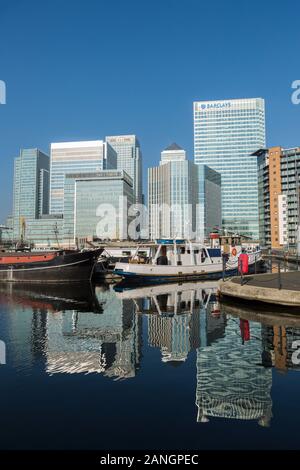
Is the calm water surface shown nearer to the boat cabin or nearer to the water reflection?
the water reflection

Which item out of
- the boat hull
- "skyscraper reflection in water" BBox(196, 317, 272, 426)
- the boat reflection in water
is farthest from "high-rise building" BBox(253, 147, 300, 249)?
"skyscraper reflection in water" BBox(196, 317, 272, 426)

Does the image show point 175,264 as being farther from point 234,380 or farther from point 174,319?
point 234,380

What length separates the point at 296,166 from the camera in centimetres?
12600

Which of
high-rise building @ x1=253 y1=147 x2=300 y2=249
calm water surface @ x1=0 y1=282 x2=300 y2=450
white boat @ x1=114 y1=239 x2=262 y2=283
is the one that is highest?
high-rise building @ x1=253 y1=147 x2=300 y2=249

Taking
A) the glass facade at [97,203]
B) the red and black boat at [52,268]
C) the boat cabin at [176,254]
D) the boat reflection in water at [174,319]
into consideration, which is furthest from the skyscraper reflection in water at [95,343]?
the glass facade at [97,203]

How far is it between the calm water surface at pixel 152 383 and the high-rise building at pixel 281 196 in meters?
118

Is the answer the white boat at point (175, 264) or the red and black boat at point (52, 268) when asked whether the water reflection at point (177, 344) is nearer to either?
the white boat at point (175, 264)

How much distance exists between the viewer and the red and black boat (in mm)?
43094

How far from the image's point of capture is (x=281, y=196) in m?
128

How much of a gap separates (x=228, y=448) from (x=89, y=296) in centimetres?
2566

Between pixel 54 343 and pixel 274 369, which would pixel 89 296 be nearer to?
pixel 54 343

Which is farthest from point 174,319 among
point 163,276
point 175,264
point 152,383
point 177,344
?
point 175,264

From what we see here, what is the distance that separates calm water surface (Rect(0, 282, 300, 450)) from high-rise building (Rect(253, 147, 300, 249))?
118 meters

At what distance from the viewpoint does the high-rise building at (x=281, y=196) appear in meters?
126
